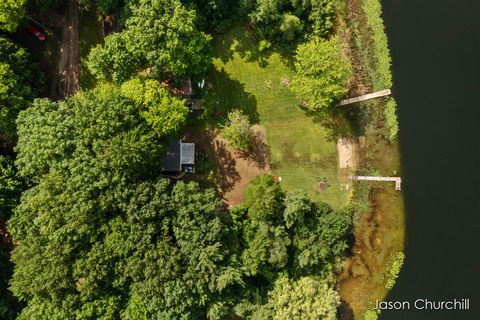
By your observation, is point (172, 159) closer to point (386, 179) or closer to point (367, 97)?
point (367, 97)

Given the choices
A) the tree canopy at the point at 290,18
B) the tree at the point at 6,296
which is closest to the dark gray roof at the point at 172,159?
the tree canopy at the point at 290,18

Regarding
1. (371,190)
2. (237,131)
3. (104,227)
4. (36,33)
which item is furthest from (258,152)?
(36,33)

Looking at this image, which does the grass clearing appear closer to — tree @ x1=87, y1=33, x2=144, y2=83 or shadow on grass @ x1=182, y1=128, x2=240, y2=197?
tree @ x1=87, y1=33, x2=144, y2=83

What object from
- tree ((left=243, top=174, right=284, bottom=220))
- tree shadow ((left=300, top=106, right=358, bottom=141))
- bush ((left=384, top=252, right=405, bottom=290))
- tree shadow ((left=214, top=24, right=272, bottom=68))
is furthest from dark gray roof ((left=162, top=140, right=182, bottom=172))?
bush ((left=384, top=252, right=405, bottom=290))

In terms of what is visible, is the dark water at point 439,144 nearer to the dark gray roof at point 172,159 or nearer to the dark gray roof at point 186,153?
the dark gray roof at point 186,153

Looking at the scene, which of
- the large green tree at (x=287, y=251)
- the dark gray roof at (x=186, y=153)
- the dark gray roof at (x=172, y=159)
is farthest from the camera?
the dark gray roof at (x=186, y=153)

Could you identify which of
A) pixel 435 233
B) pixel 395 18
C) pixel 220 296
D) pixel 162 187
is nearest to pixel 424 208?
pixel 435 233
